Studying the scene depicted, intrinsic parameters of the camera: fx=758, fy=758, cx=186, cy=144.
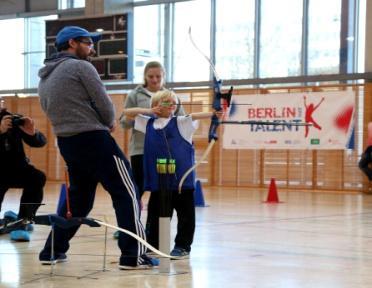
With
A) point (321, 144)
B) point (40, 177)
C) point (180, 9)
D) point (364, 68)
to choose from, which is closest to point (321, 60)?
point (364, 68)

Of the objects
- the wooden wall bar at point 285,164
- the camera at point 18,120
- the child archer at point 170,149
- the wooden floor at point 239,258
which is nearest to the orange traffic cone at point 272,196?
the wooden floor at point 239,258

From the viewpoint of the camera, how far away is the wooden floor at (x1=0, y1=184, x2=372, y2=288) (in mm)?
4074

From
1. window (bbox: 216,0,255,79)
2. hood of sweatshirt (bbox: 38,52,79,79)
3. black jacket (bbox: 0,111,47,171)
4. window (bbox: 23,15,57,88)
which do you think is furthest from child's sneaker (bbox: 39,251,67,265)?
window (bbox: 23,15,57,88)

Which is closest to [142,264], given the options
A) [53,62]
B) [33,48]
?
[53,62]

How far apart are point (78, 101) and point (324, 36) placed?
1233 cm

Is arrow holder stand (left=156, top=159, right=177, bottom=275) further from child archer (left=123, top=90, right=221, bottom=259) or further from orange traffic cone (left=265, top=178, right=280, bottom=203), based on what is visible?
orange traffic cone (left=265, top=178, right=280, bottom=203)

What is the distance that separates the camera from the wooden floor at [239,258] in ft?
13.4

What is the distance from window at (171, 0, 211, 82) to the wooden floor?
9.54 metres

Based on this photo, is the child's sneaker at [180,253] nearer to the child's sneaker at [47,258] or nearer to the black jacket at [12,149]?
the child's sneaker at [47,258]

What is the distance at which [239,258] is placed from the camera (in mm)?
5008

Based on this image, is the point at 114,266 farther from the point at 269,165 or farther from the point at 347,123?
the point at 269,165

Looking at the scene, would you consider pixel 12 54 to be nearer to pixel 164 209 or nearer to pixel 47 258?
pixel 47 258

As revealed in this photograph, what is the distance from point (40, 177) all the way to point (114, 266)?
6.62ft

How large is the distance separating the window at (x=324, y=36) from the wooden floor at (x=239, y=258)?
786 centimetres
